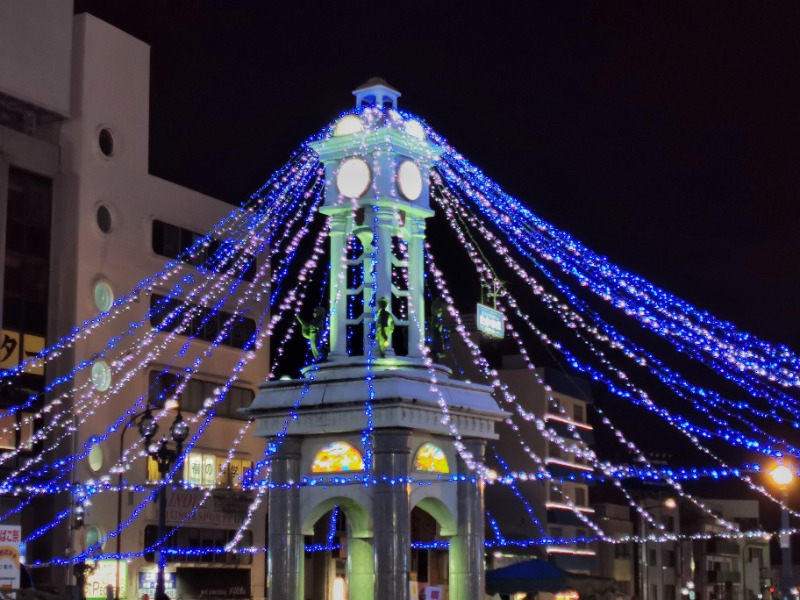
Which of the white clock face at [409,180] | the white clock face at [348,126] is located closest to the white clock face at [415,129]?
the white clock face at [409,180]

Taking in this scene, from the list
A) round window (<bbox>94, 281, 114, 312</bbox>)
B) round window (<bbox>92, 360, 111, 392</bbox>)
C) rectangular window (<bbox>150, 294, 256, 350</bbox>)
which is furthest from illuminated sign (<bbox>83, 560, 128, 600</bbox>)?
round window (<bbox>94, 281, 114, 312</bbox>)

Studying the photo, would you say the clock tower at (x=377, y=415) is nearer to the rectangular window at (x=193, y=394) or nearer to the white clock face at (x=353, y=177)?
the white clock face at (x=353, y=177)

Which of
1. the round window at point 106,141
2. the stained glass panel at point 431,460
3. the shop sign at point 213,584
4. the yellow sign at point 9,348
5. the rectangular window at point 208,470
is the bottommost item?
the shop sign at point 213,584

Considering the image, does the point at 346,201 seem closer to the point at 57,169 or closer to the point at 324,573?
the point at 57,169

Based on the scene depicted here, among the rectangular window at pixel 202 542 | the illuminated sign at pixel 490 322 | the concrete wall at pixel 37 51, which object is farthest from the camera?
the illuminated sign at pixel 490 322

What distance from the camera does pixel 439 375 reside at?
3138 cm

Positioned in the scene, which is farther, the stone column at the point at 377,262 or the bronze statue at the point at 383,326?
the stone column at the point at 377,262

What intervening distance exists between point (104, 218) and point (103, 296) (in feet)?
10.5

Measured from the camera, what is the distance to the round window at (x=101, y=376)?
51.7 meters

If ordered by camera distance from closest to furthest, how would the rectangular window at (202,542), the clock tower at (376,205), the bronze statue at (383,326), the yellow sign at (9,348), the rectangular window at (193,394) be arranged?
the bronze statue at (383,326), the clock tower at (376,205), the yellow sign at (9,348), the rectangular window at (193,394), the rectangular window at (202,542)

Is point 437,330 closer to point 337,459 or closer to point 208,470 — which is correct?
point 337,459

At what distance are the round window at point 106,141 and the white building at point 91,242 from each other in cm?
4

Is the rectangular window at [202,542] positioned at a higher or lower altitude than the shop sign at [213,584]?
higher

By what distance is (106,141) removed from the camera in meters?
55.0
